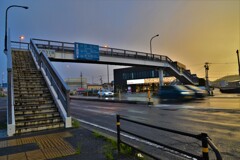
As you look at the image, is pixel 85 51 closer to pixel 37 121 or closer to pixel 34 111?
pixel 34 111

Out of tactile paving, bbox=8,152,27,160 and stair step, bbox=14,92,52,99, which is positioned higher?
stair step, bbox=14,92,52,99

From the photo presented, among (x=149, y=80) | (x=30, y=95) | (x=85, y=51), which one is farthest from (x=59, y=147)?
(x=149, y=80)

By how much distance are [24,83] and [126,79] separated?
5943 cm

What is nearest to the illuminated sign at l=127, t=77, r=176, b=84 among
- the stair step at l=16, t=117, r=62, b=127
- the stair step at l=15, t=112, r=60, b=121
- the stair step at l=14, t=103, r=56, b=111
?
the stair step at l=14, t=103, r=56, b=111

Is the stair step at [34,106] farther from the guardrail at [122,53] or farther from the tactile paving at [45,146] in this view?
the guardrail at [122,53]

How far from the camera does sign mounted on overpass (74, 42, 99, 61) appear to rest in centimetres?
2581

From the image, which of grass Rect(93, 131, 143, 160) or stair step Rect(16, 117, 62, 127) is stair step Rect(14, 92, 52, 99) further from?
grass Rect(93, 131, 143, 160)

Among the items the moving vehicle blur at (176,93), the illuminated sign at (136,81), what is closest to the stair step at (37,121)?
the moving vehicle blur at (176,93)

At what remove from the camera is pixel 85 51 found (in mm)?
26109

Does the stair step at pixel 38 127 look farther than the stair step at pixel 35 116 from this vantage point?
No

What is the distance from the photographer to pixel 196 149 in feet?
16.3

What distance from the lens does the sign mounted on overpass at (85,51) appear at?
25.8 meters

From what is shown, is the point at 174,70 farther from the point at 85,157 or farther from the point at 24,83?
the point at 85,157

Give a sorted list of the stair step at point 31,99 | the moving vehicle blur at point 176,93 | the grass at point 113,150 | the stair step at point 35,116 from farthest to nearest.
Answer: the moving vehicle blur at point 176,93 < the stair step at point 31,99 < the stair step at point 35,116 < the grass at point 113,150
